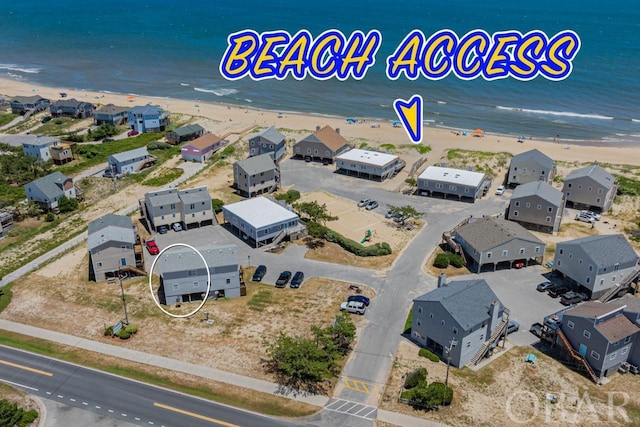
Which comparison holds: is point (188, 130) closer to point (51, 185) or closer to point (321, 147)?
point (321, 147)

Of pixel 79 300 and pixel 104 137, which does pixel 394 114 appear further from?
pixel 79 300

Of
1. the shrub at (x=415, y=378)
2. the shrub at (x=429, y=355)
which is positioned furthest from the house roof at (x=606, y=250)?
the shrub at (x=415, y=378)

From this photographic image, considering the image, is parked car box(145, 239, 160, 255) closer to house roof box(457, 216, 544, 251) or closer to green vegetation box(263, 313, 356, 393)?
green vegetation box(263, 313, 356, 393)

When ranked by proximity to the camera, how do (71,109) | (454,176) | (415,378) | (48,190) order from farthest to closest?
(71,109) < (454,176) < (48,190) < (415,378)

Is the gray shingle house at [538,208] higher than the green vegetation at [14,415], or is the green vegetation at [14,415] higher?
the gray shingle house at [538,208]

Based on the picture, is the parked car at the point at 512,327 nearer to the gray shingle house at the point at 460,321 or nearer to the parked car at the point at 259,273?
the gray shingle house at the point at 460,321

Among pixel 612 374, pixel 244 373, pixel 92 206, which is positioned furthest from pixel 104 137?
pixel 612 374

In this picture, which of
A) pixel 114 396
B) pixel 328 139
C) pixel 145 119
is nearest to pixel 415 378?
pixel 114 396
